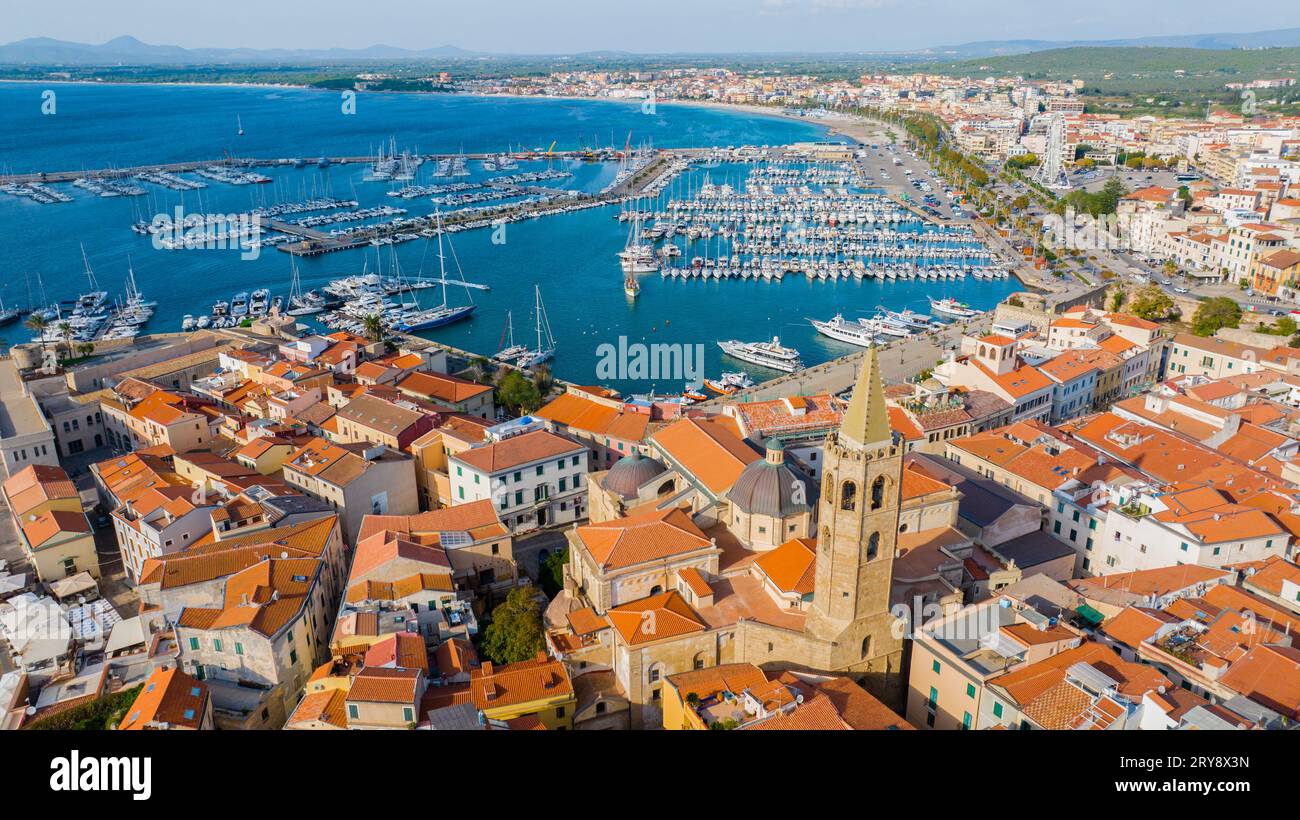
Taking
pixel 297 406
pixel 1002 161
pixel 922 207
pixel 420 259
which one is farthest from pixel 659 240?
pixel 1002 161

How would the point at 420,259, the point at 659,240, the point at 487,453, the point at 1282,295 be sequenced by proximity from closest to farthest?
the point at 487,453 < the point at 1282,295 < the point at 420,259 < the point at 659,240

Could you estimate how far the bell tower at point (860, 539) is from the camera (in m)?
15.1

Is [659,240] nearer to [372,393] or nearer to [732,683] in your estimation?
[372,393]

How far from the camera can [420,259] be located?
63.4 m

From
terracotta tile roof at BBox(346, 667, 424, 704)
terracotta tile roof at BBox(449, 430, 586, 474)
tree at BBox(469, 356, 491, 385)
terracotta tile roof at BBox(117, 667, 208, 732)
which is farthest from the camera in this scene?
tree at BBox(469, 356, 491, 385)

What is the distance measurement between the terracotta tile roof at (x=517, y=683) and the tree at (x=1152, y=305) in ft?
121

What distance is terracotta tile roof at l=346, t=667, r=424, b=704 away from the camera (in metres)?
14.9

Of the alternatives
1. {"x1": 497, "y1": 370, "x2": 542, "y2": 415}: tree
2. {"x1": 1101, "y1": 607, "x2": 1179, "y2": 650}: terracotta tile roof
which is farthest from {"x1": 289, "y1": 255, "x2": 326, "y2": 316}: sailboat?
{"x1": 1101, "y1": 607, "x2": 1179, "y2": 650}: terracotta tile roof

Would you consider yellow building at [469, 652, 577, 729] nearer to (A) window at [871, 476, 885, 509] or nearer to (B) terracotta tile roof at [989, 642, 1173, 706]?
(A) window at [871, 476, 885, 509]

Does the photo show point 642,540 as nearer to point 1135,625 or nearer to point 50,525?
point 1135,625

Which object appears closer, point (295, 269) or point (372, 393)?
point (372, 393)

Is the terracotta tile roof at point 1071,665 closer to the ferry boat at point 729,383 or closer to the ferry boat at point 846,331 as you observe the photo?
the ferry boat at point 729,383

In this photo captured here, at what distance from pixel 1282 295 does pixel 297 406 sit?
157 feet

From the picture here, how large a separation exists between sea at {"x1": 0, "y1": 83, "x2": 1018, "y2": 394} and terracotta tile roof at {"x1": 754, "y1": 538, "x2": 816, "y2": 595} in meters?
23.9
